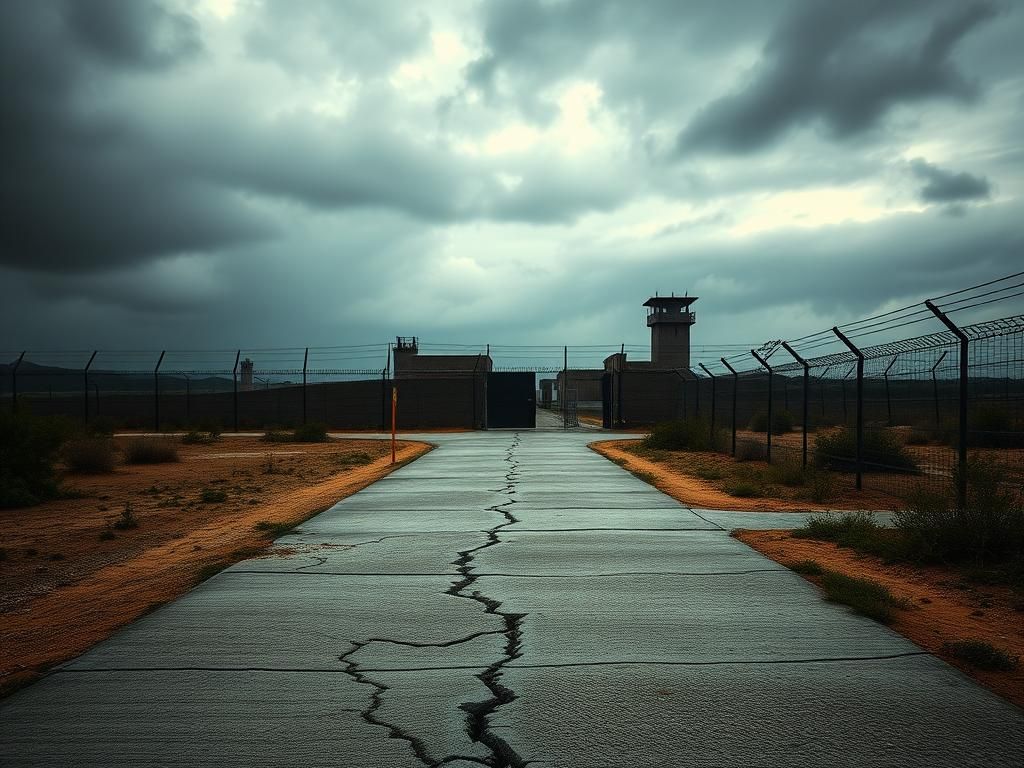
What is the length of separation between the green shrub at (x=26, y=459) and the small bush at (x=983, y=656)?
1567cm

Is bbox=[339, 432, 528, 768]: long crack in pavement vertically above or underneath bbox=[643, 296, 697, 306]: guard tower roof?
underneath

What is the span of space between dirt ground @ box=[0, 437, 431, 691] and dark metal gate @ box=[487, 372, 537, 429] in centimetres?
2152

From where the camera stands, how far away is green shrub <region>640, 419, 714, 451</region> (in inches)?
1062

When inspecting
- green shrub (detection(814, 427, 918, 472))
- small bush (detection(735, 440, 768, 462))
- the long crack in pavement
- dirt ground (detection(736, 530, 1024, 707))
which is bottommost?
dirt ground (detection(736, 530, 1024, 707))

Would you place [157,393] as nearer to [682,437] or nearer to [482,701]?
[682,437]

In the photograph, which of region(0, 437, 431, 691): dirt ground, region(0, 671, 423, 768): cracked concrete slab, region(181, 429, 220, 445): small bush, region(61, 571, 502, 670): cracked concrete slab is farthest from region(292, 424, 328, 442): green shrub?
region(0, 671, 423, 768): cracked concrete slab

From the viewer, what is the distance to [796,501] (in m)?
14.5

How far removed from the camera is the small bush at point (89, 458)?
2206cm

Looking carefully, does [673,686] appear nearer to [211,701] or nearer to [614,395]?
[211,701]

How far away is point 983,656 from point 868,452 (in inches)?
427

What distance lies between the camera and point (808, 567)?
819cm

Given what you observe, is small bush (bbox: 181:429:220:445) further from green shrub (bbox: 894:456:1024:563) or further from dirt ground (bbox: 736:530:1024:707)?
green shrub (bbox: 894:456:1024:563)

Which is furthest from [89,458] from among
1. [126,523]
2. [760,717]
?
[760,717]

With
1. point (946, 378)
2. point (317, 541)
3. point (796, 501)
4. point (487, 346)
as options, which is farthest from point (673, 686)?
point (487, 346)
